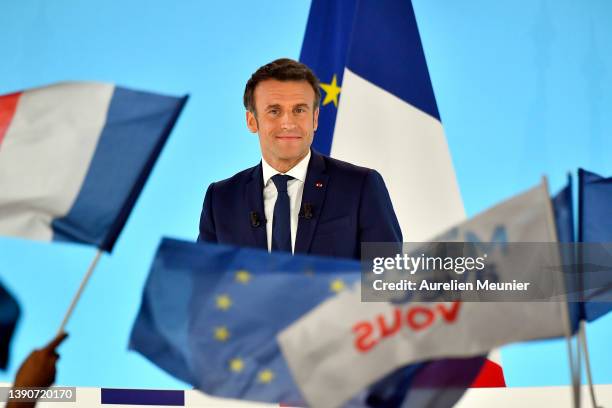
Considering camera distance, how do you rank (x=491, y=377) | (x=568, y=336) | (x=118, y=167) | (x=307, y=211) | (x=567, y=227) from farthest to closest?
(x=491, y=377), (x=307, y=211), (x=118, y=167), (x=567, y=227), (x=568, y=336)

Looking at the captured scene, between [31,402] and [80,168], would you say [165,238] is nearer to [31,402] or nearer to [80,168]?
[80,168]

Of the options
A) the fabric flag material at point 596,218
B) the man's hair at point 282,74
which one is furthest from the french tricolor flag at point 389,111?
the man's hair at point 282,74

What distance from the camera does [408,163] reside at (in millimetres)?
3691

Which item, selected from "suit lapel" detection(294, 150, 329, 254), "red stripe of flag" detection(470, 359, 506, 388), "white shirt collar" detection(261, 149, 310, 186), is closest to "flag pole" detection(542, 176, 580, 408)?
"suit lapel" detection(294, 150, 329, 254)

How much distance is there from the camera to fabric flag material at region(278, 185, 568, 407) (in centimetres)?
175

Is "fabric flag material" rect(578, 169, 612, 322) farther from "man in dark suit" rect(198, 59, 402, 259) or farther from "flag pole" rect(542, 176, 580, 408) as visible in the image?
"flag pole" rect(542, 176, 580, 408)

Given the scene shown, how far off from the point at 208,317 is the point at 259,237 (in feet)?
2.18

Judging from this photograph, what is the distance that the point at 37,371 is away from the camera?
1793 mm

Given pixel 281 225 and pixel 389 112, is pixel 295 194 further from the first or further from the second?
pixel 389 112

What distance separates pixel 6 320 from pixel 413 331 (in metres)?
0.90

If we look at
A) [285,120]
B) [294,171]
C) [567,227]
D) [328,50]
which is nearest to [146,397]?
[294,171]

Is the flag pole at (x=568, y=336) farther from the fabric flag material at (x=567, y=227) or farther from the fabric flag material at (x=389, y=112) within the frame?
the fabric flag material at (x=389, y=112)

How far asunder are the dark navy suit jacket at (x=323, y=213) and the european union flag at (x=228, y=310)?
57cm

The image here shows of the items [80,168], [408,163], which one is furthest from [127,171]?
[408,163]
